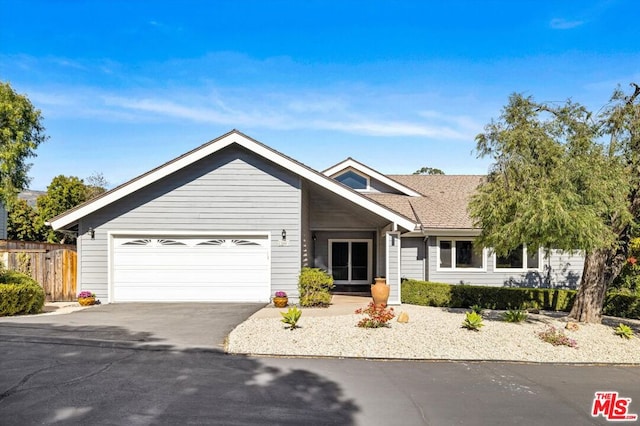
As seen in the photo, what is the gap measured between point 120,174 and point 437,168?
140 feet

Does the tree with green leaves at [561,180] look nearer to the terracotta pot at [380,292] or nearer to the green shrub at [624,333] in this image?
the green shrub at [624,333]

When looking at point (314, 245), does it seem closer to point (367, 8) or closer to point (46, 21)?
point (367, 8)

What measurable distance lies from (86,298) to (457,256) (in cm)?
1291

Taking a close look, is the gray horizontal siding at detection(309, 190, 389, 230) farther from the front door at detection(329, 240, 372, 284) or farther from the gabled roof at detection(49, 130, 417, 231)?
the gabled roof at detection(49, 130, 417, 231)

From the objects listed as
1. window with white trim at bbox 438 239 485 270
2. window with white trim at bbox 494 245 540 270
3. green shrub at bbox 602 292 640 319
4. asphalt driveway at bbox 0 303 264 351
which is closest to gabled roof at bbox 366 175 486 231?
window with white trim at bbox 438 239 485 270

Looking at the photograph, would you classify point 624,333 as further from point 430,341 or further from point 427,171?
point 427,171

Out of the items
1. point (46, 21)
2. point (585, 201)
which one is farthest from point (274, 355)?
point (46, 21)

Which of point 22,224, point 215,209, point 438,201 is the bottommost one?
point 22,224

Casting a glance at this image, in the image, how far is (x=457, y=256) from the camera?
57.4 ft

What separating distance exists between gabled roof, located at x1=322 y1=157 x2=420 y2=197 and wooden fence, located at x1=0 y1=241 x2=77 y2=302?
1057cm

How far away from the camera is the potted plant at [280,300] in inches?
529

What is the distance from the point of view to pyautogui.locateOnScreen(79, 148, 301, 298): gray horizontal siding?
46.0 ft

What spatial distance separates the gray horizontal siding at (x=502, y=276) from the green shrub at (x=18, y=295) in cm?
1277

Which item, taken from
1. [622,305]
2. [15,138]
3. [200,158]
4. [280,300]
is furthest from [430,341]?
[15,138]
